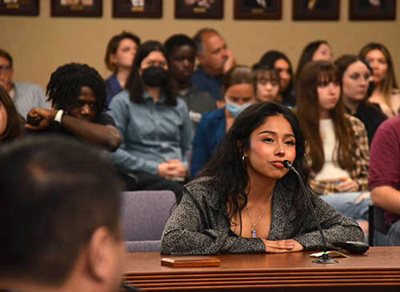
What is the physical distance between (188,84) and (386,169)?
2743 mm

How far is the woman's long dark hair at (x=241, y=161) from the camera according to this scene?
13.3 feet

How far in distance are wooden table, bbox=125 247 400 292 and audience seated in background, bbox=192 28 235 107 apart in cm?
440

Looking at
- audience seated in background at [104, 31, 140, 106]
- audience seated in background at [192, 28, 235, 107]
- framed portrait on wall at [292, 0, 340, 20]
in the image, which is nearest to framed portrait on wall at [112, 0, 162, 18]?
audience seated in background at [192, 28, 235, 107]

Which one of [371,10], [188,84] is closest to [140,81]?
[188,84]

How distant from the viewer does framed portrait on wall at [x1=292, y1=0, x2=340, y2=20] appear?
888cm

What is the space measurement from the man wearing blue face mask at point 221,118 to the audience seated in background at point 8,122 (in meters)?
2.06

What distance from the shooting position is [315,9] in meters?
8.90

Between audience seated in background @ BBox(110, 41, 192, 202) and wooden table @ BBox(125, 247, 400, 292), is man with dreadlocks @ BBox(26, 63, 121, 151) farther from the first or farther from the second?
wooden table @ BBox(125, 247, 400, 292)

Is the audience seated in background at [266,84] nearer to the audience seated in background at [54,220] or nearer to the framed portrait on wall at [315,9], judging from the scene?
the framed portrait on wall at [315,9]

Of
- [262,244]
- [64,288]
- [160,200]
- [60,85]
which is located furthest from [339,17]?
[64,288]

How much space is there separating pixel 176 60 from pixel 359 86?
4.54 feet

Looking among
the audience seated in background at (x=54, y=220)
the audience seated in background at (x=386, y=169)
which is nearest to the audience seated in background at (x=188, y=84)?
the audience seated in background at (x=386, y=169)

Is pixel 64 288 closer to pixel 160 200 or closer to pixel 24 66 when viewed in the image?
pixel 160 200

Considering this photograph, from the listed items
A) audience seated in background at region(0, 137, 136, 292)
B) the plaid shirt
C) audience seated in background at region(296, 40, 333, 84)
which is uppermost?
audience seated in background at region(0, 137, 136, 292)
